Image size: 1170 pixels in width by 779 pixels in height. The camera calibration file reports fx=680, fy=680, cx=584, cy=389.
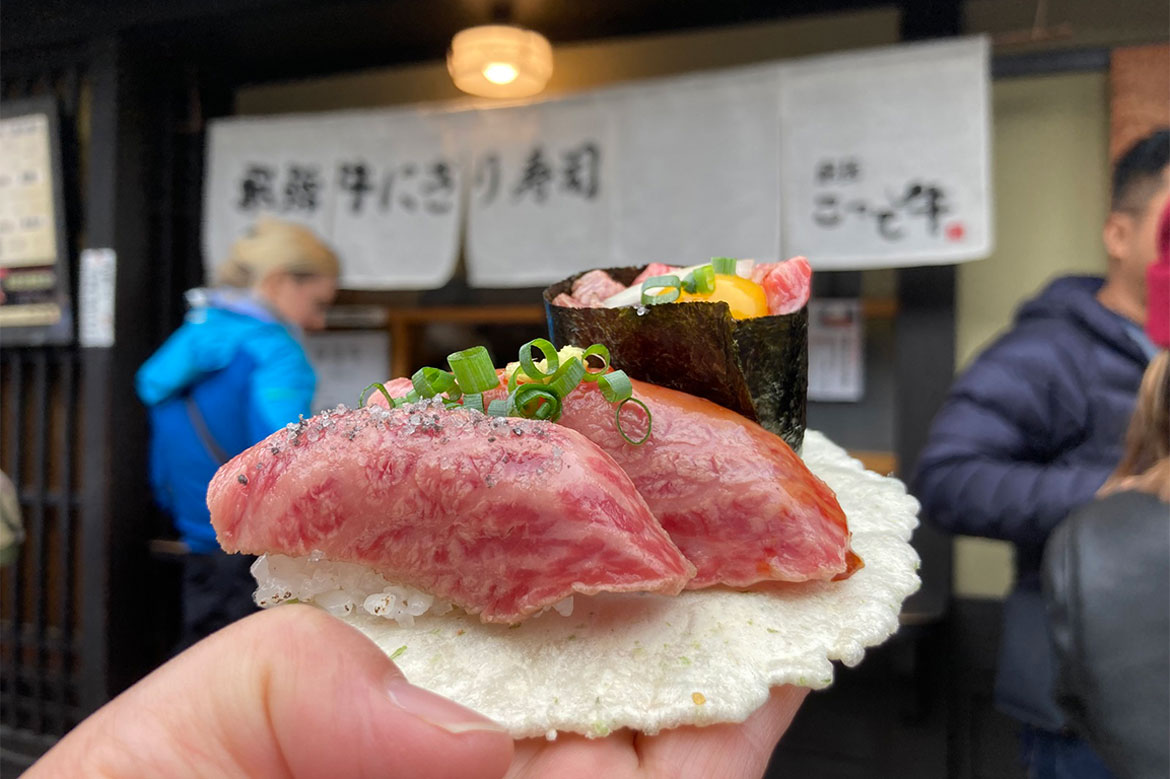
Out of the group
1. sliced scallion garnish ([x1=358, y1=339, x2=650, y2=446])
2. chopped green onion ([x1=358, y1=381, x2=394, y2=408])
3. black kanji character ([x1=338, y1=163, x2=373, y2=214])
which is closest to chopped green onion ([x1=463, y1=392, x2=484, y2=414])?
sliced scallion garnish ([x1=358, y1=339, x2=650, y2=446])

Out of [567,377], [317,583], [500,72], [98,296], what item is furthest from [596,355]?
[98,296]

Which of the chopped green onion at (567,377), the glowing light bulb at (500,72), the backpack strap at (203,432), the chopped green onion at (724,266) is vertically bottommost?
the backpack strap at (203,432)

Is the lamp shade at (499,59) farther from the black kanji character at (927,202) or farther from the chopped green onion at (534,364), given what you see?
the chopped green onion at (534,364)

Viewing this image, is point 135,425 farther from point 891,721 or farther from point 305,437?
point 891,721

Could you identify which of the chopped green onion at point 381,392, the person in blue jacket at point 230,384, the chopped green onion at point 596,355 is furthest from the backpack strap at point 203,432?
the chopped green onion at point 596,355

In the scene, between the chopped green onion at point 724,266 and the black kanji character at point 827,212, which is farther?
the black kanji character at point 827,212

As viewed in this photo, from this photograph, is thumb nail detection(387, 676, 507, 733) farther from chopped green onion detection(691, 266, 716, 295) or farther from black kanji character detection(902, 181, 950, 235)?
black kanji character detection(902, 181, 950, 235)

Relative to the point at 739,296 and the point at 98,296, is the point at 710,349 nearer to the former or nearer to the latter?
the point at 739,296
